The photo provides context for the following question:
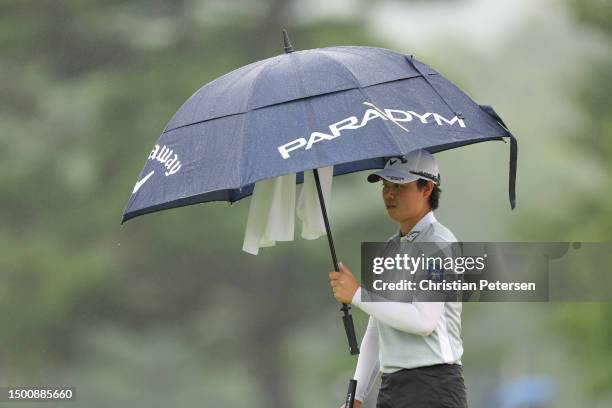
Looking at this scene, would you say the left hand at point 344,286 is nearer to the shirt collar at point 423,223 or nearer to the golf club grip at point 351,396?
the shirt collar at point 423,223

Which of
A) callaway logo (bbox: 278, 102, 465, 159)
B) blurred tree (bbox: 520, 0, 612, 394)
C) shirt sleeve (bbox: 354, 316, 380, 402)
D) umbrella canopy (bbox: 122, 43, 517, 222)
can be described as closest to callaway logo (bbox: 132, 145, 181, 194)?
umbrella canopy (bbox: 122, 43, 517, 222)

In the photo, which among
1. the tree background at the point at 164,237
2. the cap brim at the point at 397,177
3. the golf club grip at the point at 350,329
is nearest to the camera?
the cap brim at the point at 397,177

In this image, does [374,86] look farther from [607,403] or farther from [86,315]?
[86,315]

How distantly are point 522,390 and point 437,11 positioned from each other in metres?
8.44

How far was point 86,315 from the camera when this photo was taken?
19.9m

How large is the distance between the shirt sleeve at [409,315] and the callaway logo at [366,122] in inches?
20.6

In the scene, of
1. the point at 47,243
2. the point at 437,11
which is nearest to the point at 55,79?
the point at 47,243

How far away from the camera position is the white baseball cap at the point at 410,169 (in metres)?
4.06

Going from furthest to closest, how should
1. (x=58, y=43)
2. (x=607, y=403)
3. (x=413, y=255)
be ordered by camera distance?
(x=58, y=43)
(x=607, y=403)
(x=413, y=255)

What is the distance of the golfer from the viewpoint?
3885 mm

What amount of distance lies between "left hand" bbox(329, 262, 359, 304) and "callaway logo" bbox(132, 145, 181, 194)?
60cm

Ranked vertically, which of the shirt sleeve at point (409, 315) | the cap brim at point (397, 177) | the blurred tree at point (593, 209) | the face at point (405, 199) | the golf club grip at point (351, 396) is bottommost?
the golf club grip at point (351, 396)

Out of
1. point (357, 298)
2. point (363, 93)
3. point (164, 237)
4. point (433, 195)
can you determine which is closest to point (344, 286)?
point (357, 298)

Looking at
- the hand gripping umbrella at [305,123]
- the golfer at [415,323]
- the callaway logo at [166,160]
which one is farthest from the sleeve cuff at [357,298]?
the callaway logo at [166,160]
